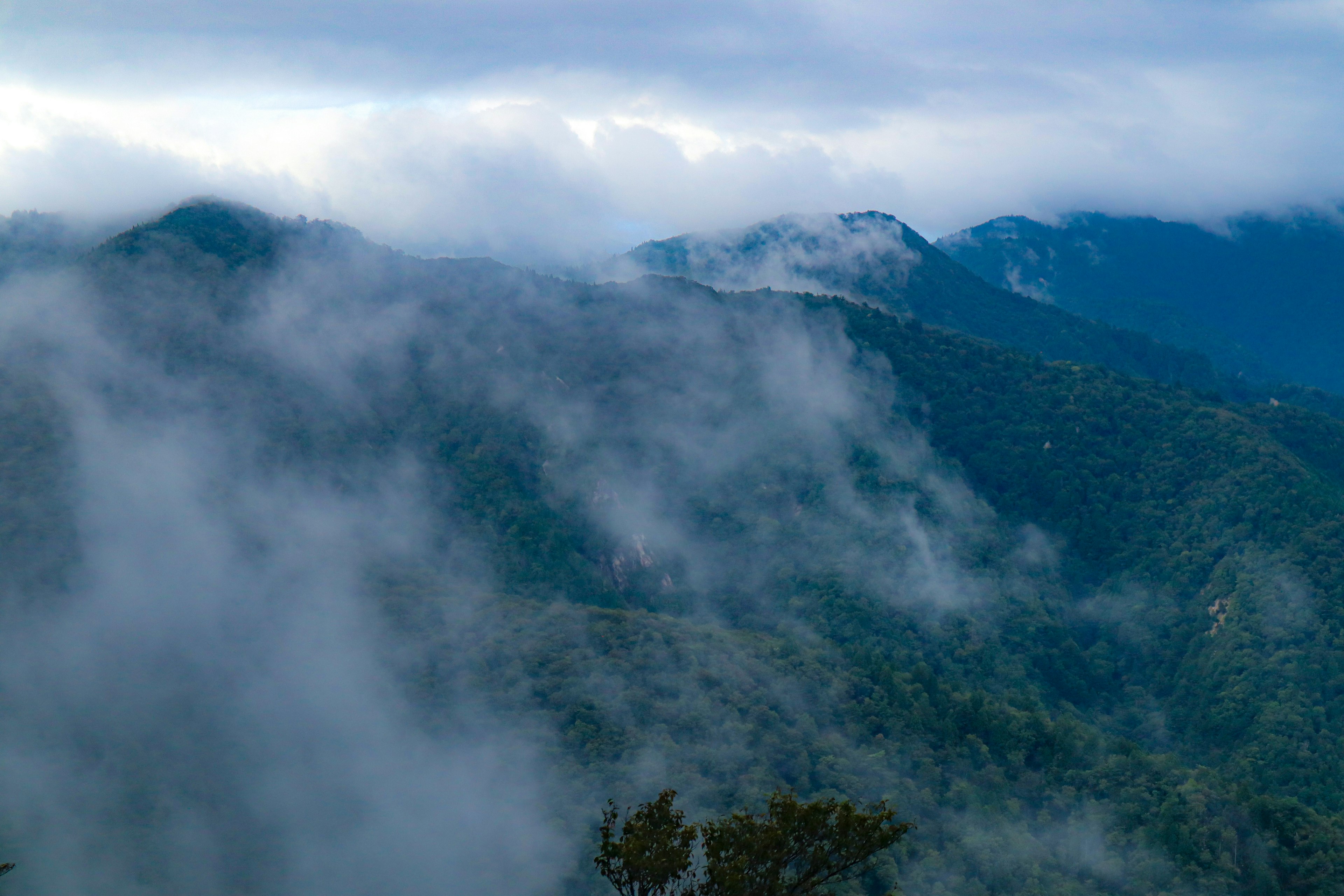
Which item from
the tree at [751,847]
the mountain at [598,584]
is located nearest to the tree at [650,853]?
the tree at [751,847]

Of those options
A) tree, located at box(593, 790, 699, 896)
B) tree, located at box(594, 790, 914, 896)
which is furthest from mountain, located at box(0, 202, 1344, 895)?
tree, located at box(593, 790, 699, 896)

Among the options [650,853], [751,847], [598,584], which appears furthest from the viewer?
[598,584]

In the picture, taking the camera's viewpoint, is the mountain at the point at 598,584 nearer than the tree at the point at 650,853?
No

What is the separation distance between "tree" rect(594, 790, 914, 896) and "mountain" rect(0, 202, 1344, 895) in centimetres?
2744

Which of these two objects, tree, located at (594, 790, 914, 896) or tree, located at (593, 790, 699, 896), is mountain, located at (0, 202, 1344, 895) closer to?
tree, located at (594, 790, 914, 896)

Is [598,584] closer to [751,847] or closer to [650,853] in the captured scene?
[751,847]

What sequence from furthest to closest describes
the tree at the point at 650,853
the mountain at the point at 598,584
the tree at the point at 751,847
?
the mountain at the point at 598,584 < the tree at the point at 751,847 < the tree at the point at 650,853

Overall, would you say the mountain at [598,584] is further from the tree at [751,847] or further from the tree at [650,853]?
the tree at [650,853]

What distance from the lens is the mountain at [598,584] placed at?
57969 mm

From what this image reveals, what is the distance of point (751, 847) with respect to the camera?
25.4 metres

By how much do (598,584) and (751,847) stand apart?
259 ft

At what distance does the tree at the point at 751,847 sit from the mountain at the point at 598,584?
1080 inches

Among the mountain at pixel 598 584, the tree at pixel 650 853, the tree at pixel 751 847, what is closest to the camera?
the tree at pixel 650 853

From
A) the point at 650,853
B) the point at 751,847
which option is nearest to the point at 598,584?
the point at 751,847
